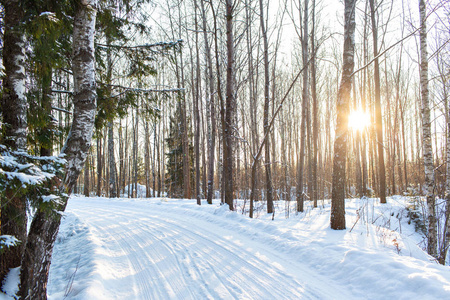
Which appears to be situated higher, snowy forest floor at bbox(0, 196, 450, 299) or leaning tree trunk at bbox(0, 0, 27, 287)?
leaning tree trunk at bbox(0, 0, 27, 287)

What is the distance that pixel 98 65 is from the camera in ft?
19.9

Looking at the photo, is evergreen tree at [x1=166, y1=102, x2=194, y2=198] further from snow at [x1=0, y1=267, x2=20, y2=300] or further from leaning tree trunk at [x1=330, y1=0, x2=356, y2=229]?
snow at [x1=0, y1=267, x2=20, y2=300]

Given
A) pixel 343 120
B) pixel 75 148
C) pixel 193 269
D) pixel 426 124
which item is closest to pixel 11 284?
pixel 75 148

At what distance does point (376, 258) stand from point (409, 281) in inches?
24.6

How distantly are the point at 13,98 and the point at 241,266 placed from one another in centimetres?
435

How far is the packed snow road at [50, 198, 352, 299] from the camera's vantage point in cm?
282

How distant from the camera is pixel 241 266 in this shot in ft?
11.5

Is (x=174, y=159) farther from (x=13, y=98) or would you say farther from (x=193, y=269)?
(x=193, y=269)

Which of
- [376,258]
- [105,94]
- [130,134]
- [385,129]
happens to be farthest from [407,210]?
[130,134]

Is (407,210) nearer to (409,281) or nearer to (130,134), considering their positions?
(409,281)

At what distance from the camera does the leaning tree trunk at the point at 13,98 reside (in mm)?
3305

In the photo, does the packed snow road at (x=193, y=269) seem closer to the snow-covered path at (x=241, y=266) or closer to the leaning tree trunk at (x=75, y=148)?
the snow-covered path at (x=241, y=266)

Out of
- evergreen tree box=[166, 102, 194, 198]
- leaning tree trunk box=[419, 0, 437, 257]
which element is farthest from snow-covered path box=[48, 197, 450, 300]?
evergreen tree box=[166, 102, 194, 198]

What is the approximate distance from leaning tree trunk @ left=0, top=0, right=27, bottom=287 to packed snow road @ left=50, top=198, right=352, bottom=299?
0.93 metres
